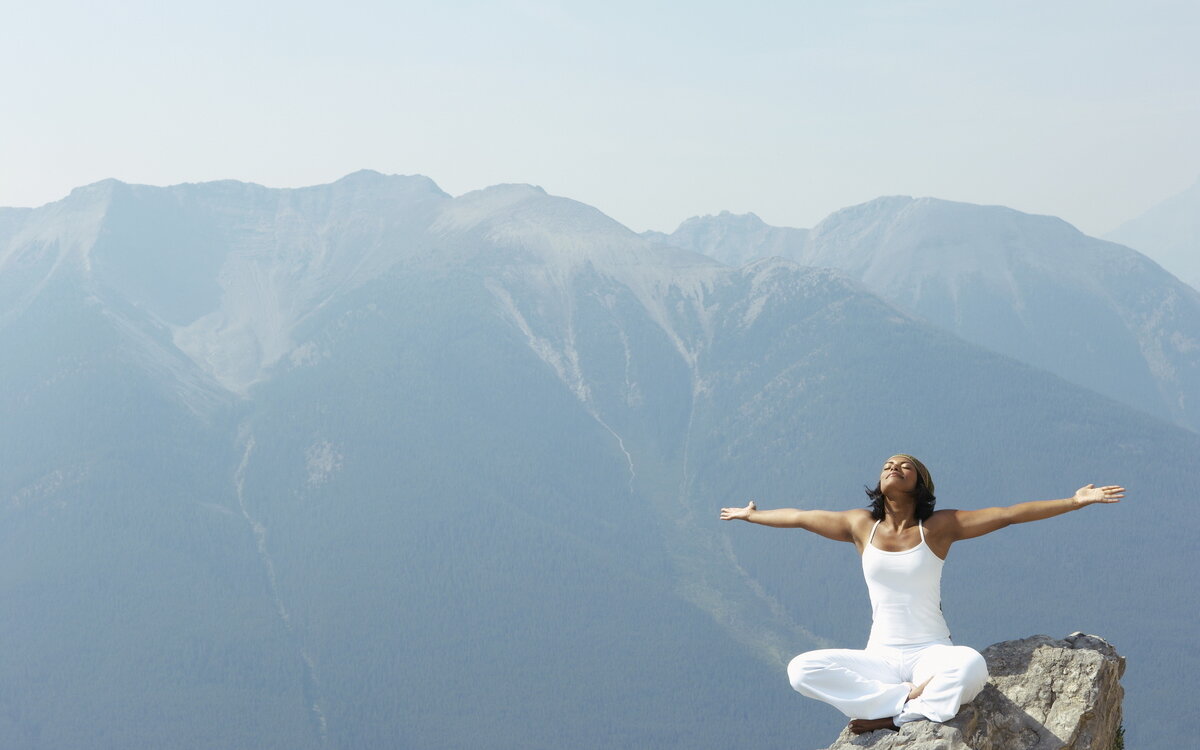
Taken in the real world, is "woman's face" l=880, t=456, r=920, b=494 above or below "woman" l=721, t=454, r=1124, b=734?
above

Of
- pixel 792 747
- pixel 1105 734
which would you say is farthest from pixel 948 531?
pixel 792 747

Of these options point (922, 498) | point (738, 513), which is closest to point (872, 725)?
point (922, 498)

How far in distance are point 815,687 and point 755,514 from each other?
2590 millimetres

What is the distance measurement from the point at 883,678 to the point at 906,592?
4.26 ft

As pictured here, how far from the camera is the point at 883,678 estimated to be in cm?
1520

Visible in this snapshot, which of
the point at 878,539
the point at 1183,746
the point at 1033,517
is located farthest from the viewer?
the point at 1183,746

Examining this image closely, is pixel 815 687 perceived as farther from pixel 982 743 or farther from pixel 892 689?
pixel 982 743

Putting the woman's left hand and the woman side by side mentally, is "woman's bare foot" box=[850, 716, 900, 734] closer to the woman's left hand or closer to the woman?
the woman

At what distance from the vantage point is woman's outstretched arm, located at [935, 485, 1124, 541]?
548 inches

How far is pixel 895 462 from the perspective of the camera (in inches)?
590

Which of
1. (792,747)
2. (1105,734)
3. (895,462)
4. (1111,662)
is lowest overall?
(792,747)

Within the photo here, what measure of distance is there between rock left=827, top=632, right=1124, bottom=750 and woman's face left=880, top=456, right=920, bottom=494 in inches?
125

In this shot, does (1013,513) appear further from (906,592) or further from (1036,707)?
(1036,707)

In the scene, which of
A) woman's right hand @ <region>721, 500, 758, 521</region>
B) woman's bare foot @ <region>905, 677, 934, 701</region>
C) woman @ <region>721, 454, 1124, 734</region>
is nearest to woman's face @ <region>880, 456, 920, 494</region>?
woman @ <region>721, 454, 1124, 734</region>
